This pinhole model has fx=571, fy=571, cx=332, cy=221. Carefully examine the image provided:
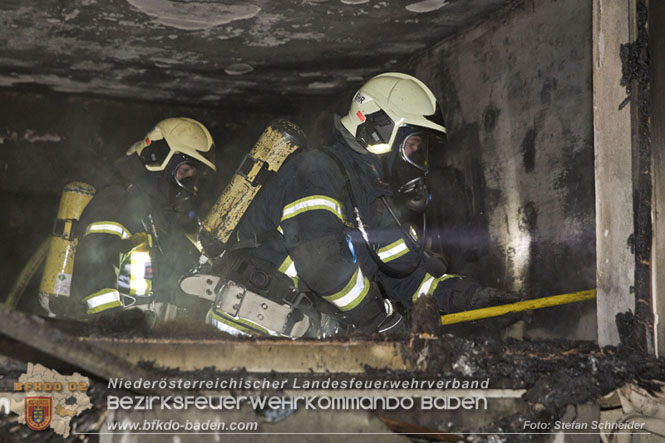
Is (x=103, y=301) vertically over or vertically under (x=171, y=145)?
under

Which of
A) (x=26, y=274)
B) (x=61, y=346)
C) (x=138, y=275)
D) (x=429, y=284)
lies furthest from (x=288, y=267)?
(x=26, y=274)

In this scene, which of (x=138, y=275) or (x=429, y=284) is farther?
(x=138, y=275)

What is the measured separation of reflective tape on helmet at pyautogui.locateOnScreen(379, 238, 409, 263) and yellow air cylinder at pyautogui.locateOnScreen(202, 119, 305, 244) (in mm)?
851

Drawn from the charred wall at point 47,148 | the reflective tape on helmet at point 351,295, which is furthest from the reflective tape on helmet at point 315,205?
the charred wall at point 47,148

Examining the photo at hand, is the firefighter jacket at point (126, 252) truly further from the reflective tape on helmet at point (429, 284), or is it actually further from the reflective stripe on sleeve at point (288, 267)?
the reflective tape on helmet at point (429, 284)

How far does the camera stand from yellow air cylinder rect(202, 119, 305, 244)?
11.8 feet

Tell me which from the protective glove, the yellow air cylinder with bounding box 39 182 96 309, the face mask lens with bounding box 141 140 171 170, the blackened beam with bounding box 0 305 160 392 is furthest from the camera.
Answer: the yellow air cylinder with bounding box 39 182 96 309

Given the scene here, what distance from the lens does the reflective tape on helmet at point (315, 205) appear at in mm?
3045

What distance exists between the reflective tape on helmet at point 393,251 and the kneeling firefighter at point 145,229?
1.32 meters

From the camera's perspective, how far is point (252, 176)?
3.60 m

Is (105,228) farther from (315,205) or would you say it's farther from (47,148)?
(47,148)

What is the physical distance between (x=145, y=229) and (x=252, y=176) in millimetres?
979

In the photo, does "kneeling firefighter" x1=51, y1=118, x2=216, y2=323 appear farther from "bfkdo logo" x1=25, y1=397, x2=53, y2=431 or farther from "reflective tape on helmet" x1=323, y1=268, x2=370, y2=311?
"bfkdo logo" x1=25, y1=397, x2=53, y2=431

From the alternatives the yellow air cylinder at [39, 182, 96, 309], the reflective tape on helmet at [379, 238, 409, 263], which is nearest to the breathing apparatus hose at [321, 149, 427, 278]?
the reflective tape on helmet at [379, 238, 409, 263]
